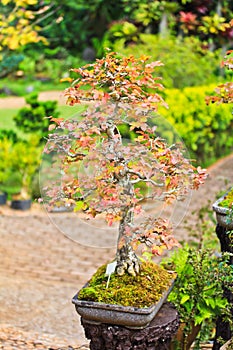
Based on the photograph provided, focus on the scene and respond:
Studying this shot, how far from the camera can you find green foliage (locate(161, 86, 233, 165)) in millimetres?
9117

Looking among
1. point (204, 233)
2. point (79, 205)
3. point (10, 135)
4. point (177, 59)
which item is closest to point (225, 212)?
point (79, 205)

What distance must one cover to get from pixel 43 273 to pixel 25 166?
2.48 meters

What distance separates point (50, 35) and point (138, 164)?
15.3 metres

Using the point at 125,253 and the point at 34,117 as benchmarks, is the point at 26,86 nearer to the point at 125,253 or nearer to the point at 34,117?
the point at 34,117

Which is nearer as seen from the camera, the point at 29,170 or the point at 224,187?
the point at 29,170

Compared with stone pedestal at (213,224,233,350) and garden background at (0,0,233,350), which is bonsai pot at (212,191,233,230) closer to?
stone pedestal at (213,224,233,350)

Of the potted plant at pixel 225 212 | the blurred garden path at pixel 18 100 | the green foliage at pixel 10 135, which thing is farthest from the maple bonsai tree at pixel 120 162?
the blurred garden path at pixel 18 100

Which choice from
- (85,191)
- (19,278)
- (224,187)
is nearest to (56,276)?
(19,278)

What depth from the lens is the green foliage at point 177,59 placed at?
1009 cm

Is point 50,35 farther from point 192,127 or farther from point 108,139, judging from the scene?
point 108,139

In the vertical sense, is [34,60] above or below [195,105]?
below

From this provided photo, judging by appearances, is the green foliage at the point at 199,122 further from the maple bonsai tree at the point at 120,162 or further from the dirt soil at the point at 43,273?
the maple bonsai tree at the point at 120,162

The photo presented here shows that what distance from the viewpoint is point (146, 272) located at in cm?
333

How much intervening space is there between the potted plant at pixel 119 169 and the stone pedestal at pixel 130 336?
0.24ft
